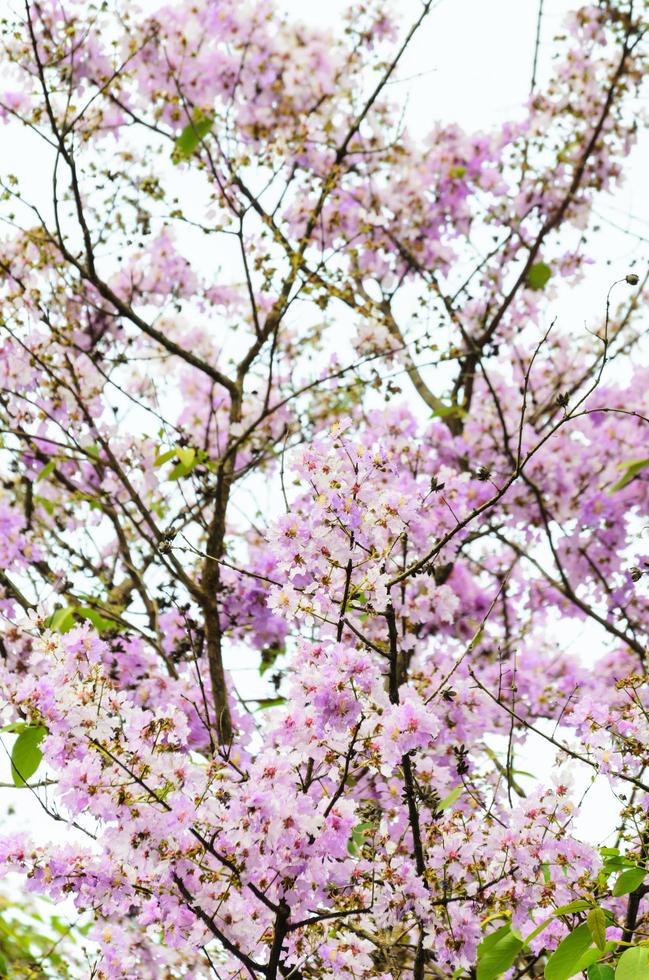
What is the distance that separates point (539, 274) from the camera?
18.0ft

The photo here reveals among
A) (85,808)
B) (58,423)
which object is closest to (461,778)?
(85,808)

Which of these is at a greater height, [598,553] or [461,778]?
[598,553]

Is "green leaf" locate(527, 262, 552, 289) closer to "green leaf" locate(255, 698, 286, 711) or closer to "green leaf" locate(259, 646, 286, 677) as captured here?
"green leaf" locate(259, 646, 286, 677)

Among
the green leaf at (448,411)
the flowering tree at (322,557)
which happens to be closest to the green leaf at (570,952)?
the flowering tree at (322,557)

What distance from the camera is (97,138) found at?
4.96m

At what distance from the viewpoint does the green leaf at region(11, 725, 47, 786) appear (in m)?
2.35

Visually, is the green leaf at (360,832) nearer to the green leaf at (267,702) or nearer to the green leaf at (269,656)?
the green leaf at (267,702)

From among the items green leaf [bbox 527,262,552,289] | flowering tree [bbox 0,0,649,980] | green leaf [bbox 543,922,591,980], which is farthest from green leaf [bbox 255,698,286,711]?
green leaf [bbox 527,262,552,289]

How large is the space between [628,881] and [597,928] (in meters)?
0.26

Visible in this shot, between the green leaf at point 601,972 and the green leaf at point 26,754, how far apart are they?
1242 mm

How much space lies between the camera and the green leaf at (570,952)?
1762 mm

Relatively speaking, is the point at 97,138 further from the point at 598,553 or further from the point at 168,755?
the point at 168,755

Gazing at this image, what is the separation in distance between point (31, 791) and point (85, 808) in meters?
0.19

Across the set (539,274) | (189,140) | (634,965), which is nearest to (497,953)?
(634,965)
